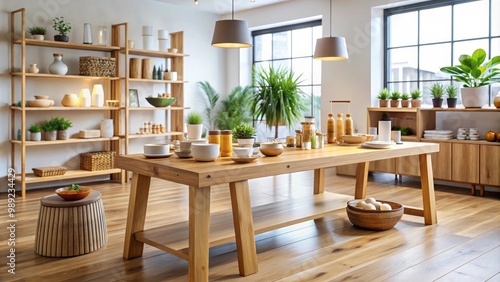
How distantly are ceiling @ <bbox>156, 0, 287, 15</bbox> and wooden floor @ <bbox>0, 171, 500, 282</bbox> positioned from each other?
3647 mm

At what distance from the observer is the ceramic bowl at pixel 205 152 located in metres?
2.88

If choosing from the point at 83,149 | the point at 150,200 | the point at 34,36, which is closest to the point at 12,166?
the point at 83,149

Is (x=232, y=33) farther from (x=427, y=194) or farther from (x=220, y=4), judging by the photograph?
(x=220, y=4)

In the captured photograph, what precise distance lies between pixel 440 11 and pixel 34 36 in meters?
4.94

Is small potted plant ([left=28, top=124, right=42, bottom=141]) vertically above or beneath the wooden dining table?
above

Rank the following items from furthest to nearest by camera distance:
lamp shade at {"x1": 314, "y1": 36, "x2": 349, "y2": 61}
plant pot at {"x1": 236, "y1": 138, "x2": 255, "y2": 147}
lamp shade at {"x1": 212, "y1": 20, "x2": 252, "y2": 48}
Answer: lamp shade at {"x1": 314, "y1": 36, "x2": 349, "y2": 61} < lamp shade at {"x1": 212, "y1": 20, "x2": 252, "y2": 48} < plant pot at {"x1": 236, "y1": 138, "x2": 255, "y2": 147}

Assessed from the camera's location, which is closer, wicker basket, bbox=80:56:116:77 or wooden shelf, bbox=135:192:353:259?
wooden shelf, bbox=135:192:353:259

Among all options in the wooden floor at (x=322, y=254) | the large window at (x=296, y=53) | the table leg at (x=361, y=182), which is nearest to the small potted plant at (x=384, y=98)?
the large window at (x=296, y=53)

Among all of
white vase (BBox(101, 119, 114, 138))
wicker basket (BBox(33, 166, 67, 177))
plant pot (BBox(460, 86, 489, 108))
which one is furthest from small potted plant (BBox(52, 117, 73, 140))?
plant pot (BBox(460, 86, 489, 108))

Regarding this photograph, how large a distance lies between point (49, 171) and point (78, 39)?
180cm

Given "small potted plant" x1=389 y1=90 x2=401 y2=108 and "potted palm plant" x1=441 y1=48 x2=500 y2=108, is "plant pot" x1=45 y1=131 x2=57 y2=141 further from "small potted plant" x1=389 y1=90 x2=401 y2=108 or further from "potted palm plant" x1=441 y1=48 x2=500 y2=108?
"potted palm plant" x1=441 y1=48 x2=500 y2=108

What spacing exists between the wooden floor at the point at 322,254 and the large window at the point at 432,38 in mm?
2043

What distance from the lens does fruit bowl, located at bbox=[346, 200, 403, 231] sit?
3770 mm

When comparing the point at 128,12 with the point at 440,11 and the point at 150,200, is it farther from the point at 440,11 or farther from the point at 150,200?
the point at 440,11
